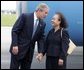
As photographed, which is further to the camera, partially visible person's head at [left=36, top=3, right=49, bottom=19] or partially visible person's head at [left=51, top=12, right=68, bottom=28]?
partially visible person's head at [left=51, top=12, right=68, bottom=28]

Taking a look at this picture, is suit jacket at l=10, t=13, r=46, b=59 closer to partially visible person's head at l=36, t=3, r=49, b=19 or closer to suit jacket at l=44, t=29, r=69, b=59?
partially visible person's head at l=36, t=3, r=49, b=19

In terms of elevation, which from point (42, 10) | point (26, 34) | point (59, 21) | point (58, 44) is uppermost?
point (42, 10)

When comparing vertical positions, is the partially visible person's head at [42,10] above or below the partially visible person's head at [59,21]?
above

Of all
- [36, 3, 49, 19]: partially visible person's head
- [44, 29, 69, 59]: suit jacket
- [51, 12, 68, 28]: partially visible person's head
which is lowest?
[44, 29, 69, 59]: suit jacket

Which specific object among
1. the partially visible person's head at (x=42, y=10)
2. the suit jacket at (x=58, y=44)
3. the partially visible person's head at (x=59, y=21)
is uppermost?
the partially visible person's head at (x=42, y=10)

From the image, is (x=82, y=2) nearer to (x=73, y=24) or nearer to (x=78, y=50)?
(x=73, y=24)

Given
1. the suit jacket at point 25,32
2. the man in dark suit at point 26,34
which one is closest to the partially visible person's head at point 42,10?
the man in dark suit at point 26,34

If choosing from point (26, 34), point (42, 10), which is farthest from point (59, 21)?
point (26, 34)

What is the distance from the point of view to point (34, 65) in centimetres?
863

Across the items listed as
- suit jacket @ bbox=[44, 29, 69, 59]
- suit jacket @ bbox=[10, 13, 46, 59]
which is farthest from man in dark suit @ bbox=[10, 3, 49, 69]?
suit jacket @ bbox=[44, 29, 69, 59]

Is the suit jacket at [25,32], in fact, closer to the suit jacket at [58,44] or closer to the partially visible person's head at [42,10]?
the partially visible person's head at [42,10]

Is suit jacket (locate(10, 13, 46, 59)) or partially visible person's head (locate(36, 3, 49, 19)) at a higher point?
partially visible person's head (locate(36, 3, 49, 19))

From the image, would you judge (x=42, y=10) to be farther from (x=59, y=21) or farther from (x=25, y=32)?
(x=25, y=32)

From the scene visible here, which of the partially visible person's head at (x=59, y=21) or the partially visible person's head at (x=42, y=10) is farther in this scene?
the partially visible person's head at (x=59, y=21)
